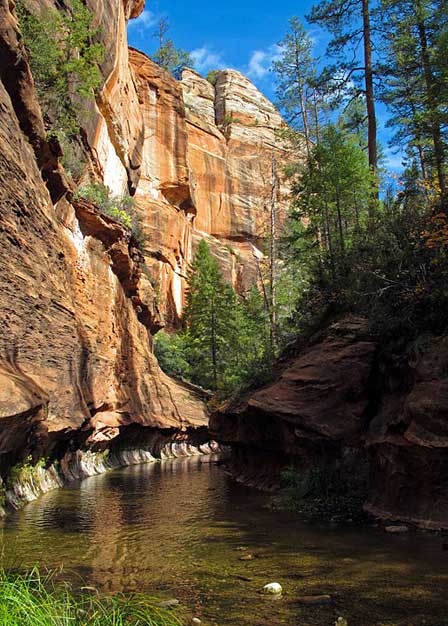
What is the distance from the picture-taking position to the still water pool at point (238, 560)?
5.03 meters

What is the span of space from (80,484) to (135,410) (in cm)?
749

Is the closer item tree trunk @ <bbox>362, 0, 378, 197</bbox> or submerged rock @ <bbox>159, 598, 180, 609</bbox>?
submerged rock @ <bbox>159, 598, 180, 609</bbox>

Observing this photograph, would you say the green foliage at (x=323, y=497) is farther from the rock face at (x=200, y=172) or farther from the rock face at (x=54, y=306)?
the rock face at (x=200, y=172)

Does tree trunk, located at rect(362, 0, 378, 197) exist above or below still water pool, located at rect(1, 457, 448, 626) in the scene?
above

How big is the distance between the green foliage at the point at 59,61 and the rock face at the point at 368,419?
516 inches

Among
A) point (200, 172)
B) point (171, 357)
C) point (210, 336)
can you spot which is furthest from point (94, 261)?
point (200, 172)

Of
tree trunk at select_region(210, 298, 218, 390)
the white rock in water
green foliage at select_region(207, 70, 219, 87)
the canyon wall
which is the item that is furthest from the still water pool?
green foliage at select_region(207, 70, 219, 87)

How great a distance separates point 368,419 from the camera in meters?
11.0

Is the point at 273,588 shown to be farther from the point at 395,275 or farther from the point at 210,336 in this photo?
the point at 210,336

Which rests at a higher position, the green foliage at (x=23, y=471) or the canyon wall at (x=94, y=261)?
the canyon wall at (x=94, y=261)

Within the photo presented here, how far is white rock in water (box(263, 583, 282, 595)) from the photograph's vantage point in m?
5.55

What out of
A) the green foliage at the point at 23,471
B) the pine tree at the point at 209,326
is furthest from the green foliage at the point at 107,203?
the pine tree at the point at 209,326

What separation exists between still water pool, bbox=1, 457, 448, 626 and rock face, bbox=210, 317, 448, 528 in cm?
99

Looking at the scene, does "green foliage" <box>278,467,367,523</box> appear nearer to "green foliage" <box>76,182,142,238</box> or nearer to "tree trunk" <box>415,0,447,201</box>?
"tree trunk" <box>415,0,447,201</box>
